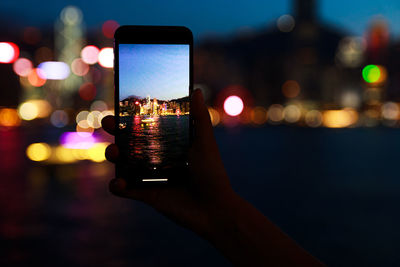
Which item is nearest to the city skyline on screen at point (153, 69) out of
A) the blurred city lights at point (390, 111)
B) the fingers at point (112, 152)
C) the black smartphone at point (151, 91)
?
the black smartphone at point (151, 91)

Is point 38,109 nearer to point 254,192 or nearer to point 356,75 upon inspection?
point 356,75

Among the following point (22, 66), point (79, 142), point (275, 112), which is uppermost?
point (22, 66)

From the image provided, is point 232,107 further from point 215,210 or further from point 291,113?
point 215,210

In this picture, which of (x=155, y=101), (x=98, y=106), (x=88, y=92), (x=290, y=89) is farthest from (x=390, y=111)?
(x=155, y=101)

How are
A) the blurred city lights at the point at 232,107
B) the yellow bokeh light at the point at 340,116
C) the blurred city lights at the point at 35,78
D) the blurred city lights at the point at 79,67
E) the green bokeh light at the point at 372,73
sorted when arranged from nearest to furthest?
the blurred city lights at the point at 35,78 → the blurred city lights at the point at 232,107 → the yellow bokeh light at the point at 340,116 → the green bokeh light at the point at 372,73 → the blurred city lights at the point at 79,67

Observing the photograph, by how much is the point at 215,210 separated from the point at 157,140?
0.78m

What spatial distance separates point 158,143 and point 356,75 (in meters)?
123

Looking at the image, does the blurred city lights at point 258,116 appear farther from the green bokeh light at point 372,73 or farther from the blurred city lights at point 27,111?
the blurred city lights at point 27,111

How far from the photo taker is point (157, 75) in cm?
271

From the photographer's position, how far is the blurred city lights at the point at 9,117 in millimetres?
77688

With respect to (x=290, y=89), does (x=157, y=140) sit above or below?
below

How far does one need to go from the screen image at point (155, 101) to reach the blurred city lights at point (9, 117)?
7776cm

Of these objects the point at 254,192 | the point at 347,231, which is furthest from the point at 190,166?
the point at 254,192

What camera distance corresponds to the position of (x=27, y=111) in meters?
90.5
